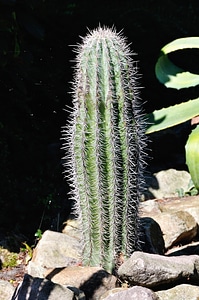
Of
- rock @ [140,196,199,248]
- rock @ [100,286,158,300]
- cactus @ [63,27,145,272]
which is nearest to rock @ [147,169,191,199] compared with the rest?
rock @ [140,196,199,248]

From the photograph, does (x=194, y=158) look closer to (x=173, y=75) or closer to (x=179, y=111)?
(x=179, y=111)

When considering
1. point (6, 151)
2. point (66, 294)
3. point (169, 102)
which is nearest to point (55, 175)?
point (6, 151)

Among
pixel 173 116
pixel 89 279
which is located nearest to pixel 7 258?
pixel 89 279

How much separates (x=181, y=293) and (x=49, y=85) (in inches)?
88.9

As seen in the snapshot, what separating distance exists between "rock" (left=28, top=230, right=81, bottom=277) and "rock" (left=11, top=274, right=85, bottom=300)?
538mm

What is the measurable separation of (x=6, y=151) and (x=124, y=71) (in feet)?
4.94

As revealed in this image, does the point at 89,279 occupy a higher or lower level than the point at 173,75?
lower

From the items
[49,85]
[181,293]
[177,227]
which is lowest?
[181,293]

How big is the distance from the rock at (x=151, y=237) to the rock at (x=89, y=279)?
0.55m

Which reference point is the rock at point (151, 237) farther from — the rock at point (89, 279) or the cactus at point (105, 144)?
the rock at point (89, 279)

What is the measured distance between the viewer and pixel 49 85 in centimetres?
476

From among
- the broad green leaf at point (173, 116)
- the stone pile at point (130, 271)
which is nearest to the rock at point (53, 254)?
the stone pile at point (130, 271)

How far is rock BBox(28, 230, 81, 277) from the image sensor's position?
140 inches

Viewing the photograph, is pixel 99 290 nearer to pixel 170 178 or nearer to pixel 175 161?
pixel 170 178
